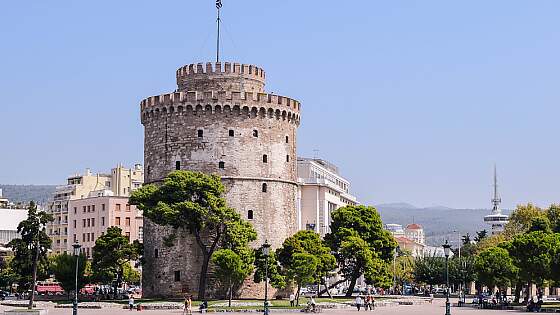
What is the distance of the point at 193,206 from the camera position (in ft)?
214

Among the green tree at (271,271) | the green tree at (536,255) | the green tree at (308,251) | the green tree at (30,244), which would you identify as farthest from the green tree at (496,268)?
the green tree at (30,244)

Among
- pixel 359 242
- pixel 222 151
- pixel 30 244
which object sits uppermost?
pixel 222 151

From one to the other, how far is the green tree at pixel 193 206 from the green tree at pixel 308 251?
2.70 meters

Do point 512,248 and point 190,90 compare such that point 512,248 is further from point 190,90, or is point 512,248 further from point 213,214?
point 190,90

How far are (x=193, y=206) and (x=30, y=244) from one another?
40.4ft

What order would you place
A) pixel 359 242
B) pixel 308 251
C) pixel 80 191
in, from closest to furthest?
pixel 308 251, pixel 359 242, pixel 80 191

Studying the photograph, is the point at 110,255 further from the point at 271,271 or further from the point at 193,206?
the point at 271,271

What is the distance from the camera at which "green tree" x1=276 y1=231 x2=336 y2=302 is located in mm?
66375

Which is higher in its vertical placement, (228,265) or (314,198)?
(314,198)

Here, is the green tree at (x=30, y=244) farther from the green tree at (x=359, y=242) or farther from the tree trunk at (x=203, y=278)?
the green tree at (x=359, y=242)

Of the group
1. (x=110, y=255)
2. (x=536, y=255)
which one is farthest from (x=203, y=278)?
(x=536, y=255)

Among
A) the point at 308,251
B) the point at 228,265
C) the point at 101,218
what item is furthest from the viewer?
the point at 101,218

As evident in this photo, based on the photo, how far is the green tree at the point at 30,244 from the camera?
60.7 metres

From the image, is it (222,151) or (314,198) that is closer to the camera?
(222,151)
